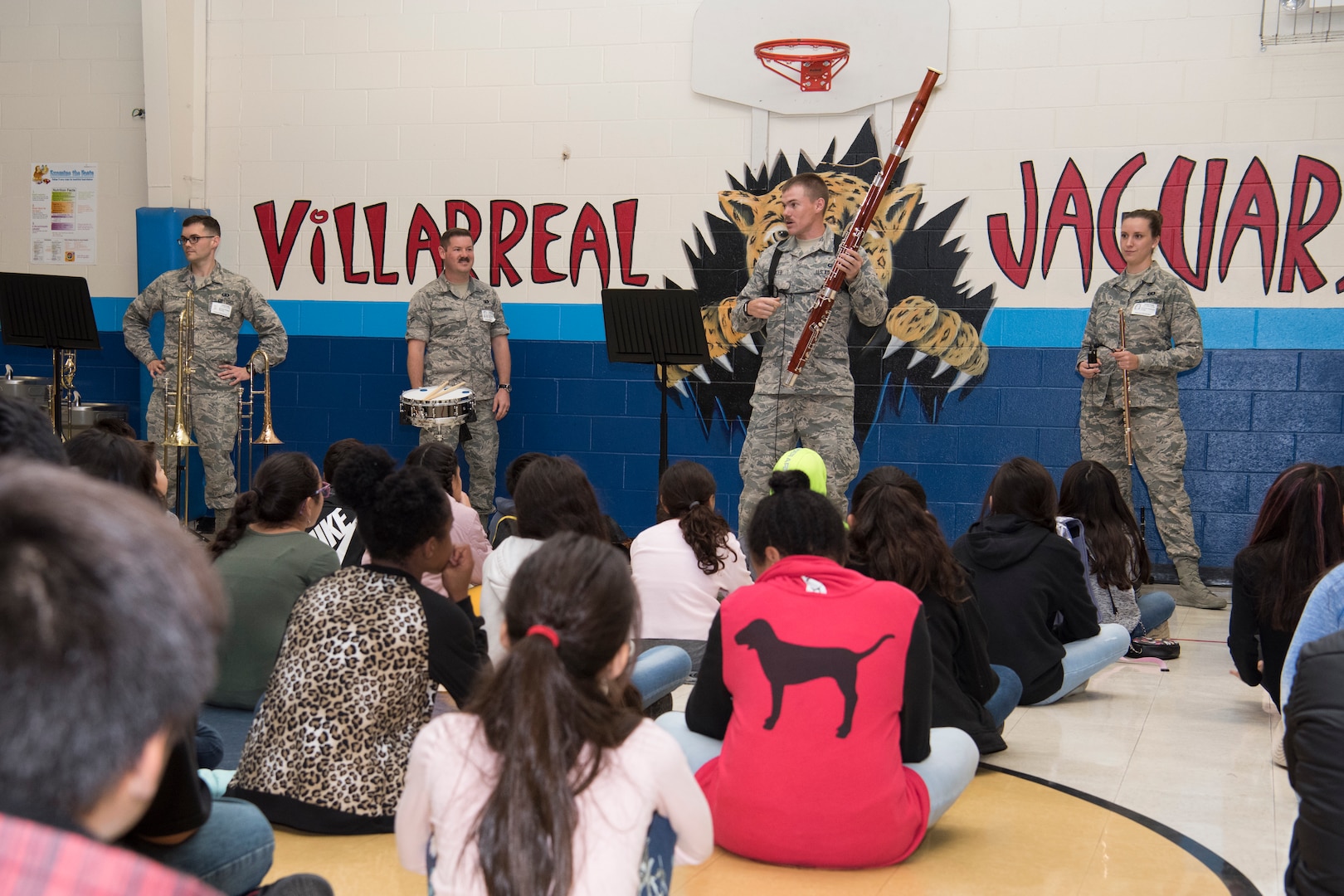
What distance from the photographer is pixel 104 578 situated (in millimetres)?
701

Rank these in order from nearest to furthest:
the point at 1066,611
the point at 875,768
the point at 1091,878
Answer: the point at 875,768 → the point at 1091,878 → the point at 1066,611

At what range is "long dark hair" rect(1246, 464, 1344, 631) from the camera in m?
3.16

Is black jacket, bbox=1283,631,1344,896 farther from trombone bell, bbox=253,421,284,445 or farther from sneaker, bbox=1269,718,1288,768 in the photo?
trombone bell, bbox=253,421,284,445

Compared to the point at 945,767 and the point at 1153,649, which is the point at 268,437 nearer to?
the point at 1153,649

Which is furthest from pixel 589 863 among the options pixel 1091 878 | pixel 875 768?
pixel 1091 878

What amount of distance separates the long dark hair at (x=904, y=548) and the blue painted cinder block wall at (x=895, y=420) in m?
3.35

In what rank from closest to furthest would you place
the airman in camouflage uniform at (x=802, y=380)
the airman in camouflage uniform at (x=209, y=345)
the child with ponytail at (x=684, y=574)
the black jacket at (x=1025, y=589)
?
the black jacket at (x=1025, y=589) < the child with ponytail at (x=684, y=574) < the airman in camouflage uniform at (x=802, y=380) < the airman in camouflage uniform at (x=209, y=345)

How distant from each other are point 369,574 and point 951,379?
4.39 m

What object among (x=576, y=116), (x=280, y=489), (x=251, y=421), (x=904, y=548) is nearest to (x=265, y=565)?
(x=280, y=489)

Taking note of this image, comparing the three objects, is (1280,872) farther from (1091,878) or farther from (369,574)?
(369,574)

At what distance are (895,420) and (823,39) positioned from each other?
2.02 meters

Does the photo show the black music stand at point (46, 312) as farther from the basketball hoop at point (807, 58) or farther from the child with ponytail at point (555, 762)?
the child with ponytail at point (555, 762)

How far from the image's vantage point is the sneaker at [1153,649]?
175 inches

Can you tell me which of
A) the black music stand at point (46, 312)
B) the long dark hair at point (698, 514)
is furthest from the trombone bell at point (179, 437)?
the long dark hair at point (698, 514)
